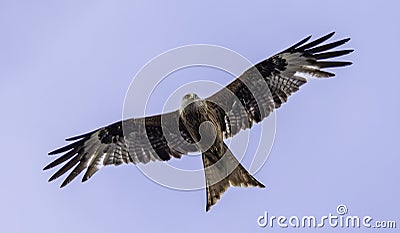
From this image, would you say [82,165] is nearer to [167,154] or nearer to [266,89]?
[167,154]

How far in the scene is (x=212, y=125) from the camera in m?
12.3

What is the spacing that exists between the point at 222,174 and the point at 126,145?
251 centimetres

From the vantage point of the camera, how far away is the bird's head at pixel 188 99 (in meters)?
12.3

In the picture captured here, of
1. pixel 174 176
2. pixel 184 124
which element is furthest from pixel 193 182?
pixel 184 124

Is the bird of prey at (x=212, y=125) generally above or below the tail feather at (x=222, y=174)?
above

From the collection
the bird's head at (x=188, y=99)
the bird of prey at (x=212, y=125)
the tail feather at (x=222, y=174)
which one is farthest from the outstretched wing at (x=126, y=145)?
the tail feather at (x=222, y=174)

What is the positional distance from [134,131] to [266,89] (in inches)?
117

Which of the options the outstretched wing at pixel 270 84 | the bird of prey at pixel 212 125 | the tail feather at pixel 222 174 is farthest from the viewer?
the outstretched wing at pixel 270 84

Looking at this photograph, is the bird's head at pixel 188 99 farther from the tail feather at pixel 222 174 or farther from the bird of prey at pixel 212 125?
the tail feather at pixel 222 174

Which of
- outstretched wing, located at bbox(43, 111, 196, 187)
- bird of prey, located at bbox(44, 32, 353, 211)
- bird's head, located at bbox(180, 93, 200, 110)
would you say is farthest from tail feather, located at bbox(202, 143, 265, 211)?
bird's head, located at bbox(180, 93, 200, 110)

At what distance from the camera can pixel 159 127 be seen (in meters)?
13.2

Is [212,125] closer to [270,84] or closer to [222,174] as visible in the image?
[222,174]

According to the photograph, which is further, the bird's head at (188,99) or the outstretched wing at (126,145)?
the outstretched wing at (126,145)

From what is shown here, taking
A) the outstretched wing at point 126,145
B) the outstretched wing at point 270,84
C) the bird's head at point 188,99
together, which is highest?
the outstretched wing at point 270,84
